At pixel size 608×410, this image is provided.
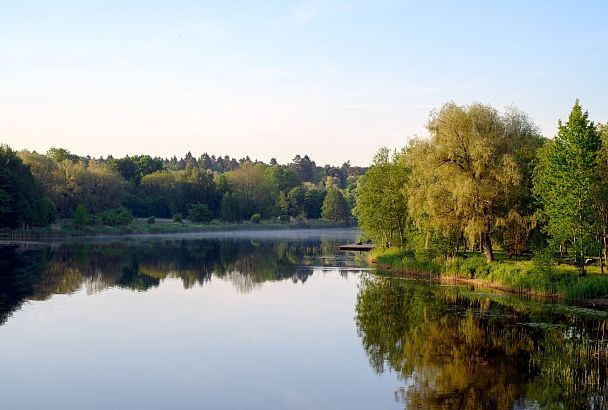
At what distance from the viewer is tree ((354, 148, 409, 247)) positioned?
220 feet

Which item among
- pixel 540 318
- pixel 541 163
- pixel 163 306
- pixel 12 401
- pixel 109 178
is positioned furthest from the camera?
pixel 109 178

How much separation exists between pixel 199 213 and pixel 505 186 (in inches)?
4277

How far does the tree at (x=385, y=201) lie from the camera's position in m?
67.1

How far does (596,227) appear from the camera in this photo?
43.6 meters

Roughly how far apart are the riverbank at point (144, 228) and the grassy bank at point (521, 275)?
7110 centimetres

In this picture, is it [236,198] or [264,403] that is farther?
[236,198]

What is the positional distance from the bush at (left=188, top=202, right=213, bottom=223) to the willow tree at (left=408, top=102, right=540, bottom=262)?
101m

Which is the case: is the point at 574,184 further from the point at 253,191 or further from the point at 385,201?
the point at 253,191

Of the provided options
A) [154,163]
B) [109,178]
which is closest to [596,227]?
[109,178]

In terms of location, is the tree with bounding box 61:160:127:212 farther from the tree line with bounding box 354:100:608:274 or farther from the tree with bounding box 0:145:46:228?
the tree line with bounding box 354:100:608:274

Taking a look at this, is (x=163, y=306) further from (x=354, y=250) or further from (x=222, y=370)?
(x=354, y=250)

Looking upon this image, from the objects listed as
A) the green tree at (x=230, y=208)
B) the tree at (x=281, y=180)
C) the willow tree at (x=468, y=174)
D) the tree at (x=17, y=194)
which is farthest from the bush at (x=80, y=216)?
the tree at (x=281, y=180)

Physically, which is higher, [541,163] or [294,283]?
[541,163]

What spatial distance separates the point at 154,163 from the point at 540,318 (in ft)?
507
